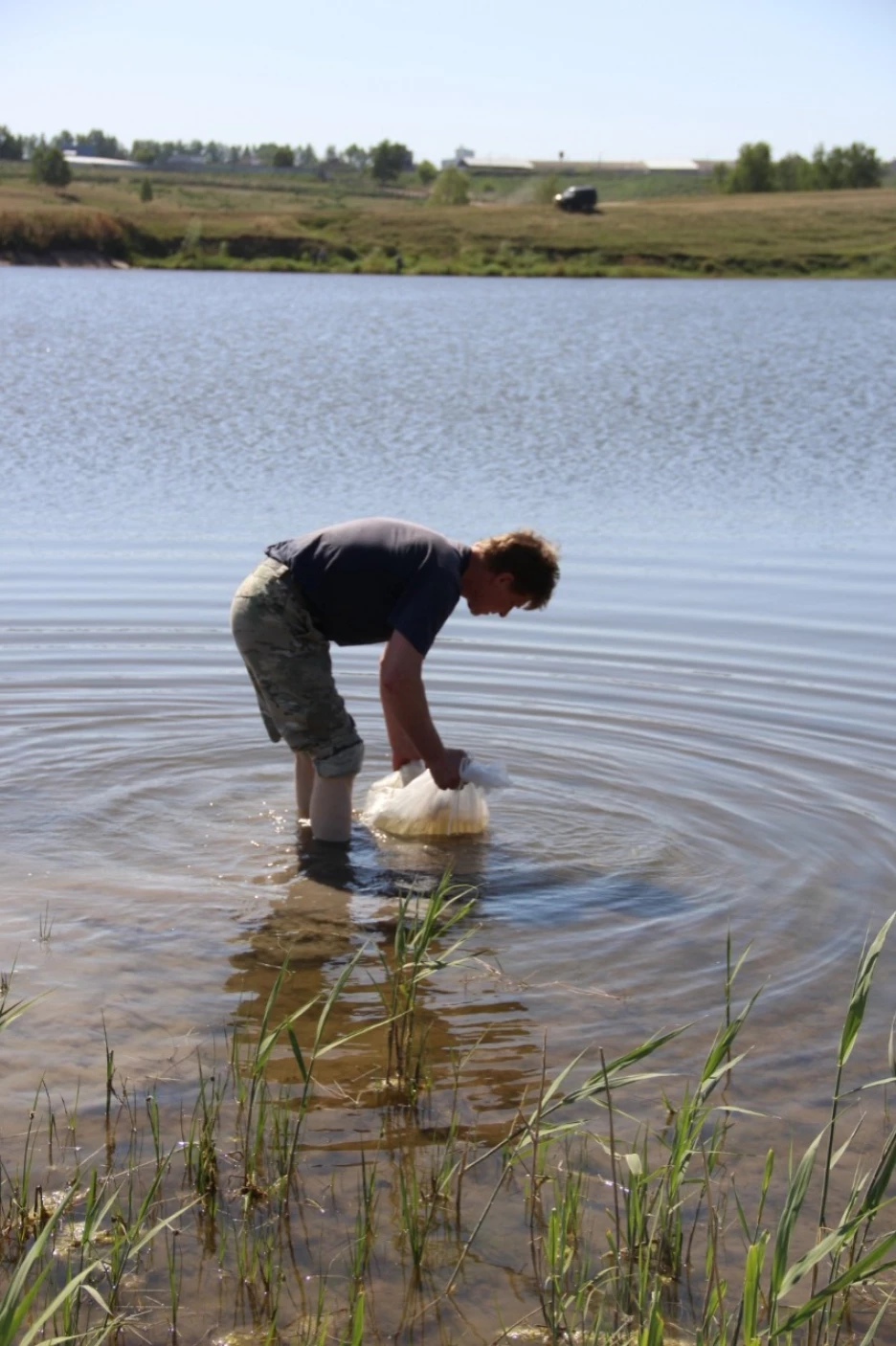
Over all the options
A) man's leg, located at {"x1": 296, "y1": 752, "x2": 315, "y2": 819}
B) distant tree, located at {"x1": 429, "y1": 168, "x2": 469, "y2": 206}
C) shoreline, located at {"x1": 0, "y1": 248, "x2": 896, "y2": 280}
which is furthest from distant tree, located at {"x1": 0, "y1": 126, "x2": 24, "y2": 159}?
man's leg, located at {"x1": 296, "y1": 752, "x2": 315, "y2": 819}

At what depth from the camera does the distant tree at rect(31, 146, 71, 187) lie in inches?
3401

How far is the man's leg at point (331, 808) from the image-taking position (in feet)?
22.9

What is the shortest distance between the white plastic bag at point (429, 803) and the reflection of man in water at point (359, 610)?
0.33 metres

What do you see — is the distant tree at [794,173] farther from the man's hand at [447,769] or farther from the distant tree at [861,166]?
the man's hand at [447,769]

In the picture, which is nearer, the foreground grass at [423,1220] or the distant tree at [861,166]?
the foreground grass at [423,1220]

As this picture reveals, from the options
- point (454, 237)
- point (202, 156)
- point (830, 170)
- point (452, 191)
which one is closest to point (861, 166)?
point (830, 170)

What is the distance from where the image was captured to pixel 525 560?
6215 mm

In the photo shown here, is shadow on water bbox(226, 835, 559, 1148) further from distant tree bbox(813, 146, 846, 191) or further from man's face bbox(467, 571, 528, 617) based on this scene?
distant tree bbox(813, 146, 846, 191)

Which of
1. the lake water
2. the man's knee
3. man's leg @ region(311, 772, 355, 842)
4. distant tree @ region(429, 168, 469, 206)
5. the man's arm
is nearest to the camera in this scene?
the lake water

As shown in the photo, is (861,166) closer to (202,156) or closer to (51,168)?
(51,168)

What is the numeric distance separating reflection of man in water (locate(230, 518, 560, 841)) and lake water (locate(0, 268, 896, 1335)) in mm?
577

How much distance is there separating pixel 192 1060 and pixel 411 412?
1832 centimetres

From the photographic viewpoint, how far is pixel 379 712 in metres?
9.34

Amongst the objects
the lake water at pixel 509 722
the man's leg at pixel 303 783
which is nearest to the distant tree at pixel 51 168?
the lake water at pixel 509 722
